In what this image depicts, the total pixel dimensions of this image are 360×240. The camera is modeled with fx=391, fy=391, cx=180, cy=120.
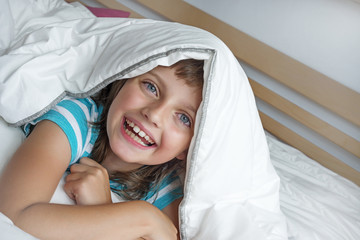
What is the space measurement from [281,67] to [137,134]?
3.06 feet

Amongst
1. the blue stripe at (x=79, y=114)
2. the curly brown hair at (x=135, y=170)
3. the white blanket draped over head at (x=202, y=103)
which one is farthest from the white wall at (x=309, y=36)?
the blue stripe at (x=79, y=114)

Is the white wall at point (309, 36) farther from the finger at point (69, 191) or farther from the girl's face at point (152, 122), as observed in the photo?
the finger at point (69, 191)

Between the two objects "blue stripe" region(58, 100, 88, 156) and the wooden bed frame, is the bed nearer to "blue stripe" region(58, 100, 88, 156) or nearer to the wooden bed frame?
the wooden bed frame

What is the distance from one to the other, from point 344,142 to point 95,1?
1.51 metres

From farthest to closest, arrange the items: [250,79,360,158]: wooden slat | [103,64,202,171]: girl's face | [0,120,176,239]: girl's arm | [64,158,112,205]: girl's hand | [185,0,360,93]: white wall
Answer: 1. [250,79,360,158]: wooden slat
2. [185,0,360,93]: white wall
3. [103,64,202,171]: girl's face
4. [64,158,112,205]: girl's hand
5. [0,120,176,239]: girl's arm

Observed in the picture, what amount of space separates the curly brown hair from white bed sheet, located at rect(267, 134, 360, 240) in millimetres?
409

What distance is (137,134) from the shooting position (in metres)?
0.98

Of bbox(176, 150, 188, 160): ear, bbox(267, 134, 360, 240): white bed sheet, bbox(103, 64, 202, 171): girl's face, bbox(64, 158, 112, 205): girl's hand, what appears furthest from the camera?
bbox(267, 134, 360, 240): white bed sheet

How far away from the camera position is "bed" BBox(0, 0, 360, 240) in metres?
1.26

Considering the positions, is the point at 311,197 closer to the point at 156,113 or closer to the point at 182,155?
the point at 182,155

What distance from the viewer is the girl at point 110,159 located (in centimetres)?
77

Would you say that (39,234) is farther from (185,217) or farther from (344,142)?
(344,142)

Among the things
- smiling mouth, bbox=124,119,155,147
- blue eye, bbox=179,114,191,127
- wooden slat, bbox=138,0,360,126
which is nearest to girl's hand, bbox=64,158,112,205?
smiling mouth, bbox=124,119,155,147

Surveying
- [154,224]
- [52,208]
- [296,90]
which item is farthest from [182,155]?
[296,90]
